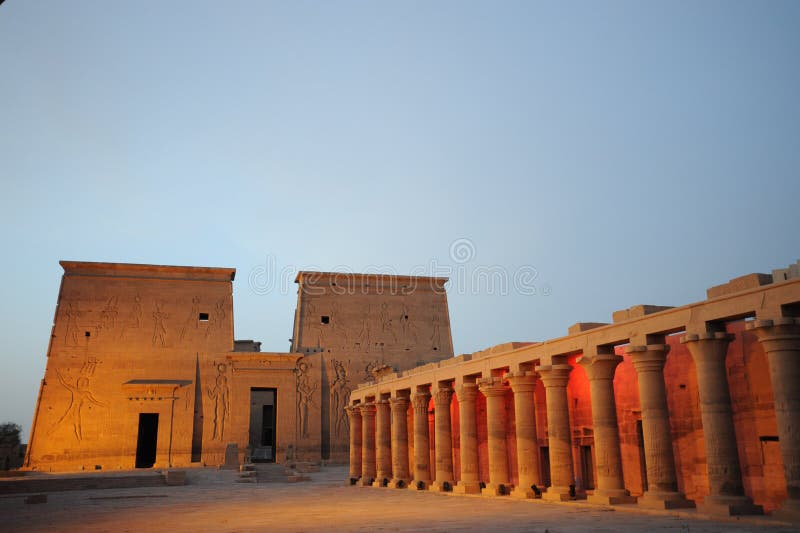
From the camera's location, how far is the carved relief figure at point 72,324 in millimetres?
32906

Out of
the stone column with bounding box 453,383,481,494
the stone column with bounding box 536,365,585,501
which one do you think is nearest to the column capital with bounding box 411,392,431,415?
the stone column with bounding box 453,383,481,494

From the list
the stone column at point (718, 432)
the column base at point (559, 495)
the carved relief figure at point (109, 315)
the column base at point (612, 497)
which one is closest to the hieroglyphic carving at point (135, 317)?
the carved relief figure at point (109, 315)

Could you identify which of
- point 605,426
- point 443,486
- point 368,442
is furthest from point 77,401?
point 605,426

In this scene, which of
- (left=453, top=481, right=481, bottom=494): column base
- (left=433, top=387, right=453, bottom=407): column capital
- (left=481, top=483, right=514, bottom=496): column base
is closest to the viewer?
(left=481, top=483, right=514, bottom=496): column base

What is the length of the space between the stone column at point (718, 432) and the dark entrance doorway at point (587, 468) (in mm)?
5821

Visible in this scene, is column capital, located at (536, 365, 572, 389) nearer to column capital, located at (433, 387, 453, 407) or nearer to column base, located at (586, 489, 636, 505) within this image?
column base, located at (586, 489, 636, 505)

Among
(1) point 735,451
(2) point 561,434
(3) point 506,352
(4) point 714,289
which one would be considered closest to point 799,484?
(1) point 735,451

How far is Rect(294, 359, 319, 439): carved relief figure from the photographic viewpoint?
33594 mm

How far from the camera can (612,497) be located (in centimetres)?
1223

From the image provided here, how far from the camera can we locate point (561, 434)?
13.9 metres

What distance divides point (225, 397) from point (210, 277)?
6.84m

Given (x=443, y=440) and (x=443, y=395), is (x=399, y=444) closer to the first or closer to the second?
(x=443, y=440)

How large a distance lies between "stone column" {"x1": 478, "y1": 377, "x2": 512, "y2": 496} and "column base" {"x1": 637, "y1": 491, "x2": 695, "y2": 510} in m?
4.88

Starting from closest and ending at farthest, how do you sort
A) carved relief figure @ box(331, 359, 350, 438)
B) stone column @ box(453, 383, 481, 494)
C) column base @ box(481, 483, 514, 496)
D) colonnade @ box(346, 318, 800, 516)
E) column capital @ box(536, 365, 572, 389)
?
colonnade @ box(346, 318, 800, 516) → column capital @ box(536, 365, 572, 389) → column base @ box(481, 483, 514, 496) → stone column @ box(453, 383, 481, 494) → carved relief figure @ box(331, 359, 350, 438)
